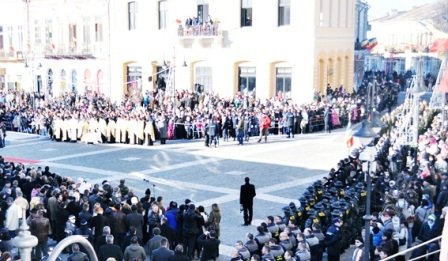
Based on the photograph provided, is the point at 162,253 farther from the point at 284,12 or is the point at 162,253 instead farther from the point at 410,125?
the point at 284,12

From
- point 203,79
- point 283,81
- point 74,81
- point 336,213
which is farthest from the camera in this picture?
point 74,81

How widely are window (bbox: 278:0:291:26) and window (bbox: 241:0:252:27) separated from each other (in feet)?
6.49

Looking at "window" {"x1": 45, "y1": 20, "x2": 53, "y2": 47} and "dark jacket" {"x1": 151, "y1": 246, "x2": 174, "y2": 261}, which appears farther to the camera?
"window" {"x1": 45, "y1": 20, "x2": 53, "y2": 47}

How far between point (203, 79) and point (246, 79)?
309 centimetres

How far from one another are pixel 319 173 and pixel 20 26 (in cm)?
3774

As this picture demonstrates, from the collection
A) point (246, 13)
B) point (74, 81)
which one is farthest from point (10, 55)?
point (246, 13)

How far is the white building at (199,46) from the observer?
125 feet

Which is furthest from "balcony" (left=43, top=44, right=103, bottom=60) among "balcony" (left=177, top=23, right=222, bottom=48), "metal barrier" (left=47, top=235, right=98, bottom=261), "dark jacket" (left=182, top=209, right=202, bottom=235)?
"metal barrier" (left=47, top=235, right=98, bottom=261)

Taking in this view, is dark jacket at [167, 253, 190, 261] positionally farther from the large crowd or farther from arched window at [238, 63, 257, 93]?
arched window at [238, 63, 257, 93]

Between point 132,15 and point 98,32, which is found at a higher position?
point 132,15

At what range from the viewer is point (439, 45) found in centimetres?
3625

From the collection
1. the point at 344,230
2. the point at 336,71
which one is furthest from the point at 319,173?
the point at 336,71

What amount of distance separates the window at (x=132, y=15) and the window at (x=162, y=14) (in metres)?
2.12

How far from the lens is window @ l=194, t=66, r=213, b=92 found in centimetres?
4141
